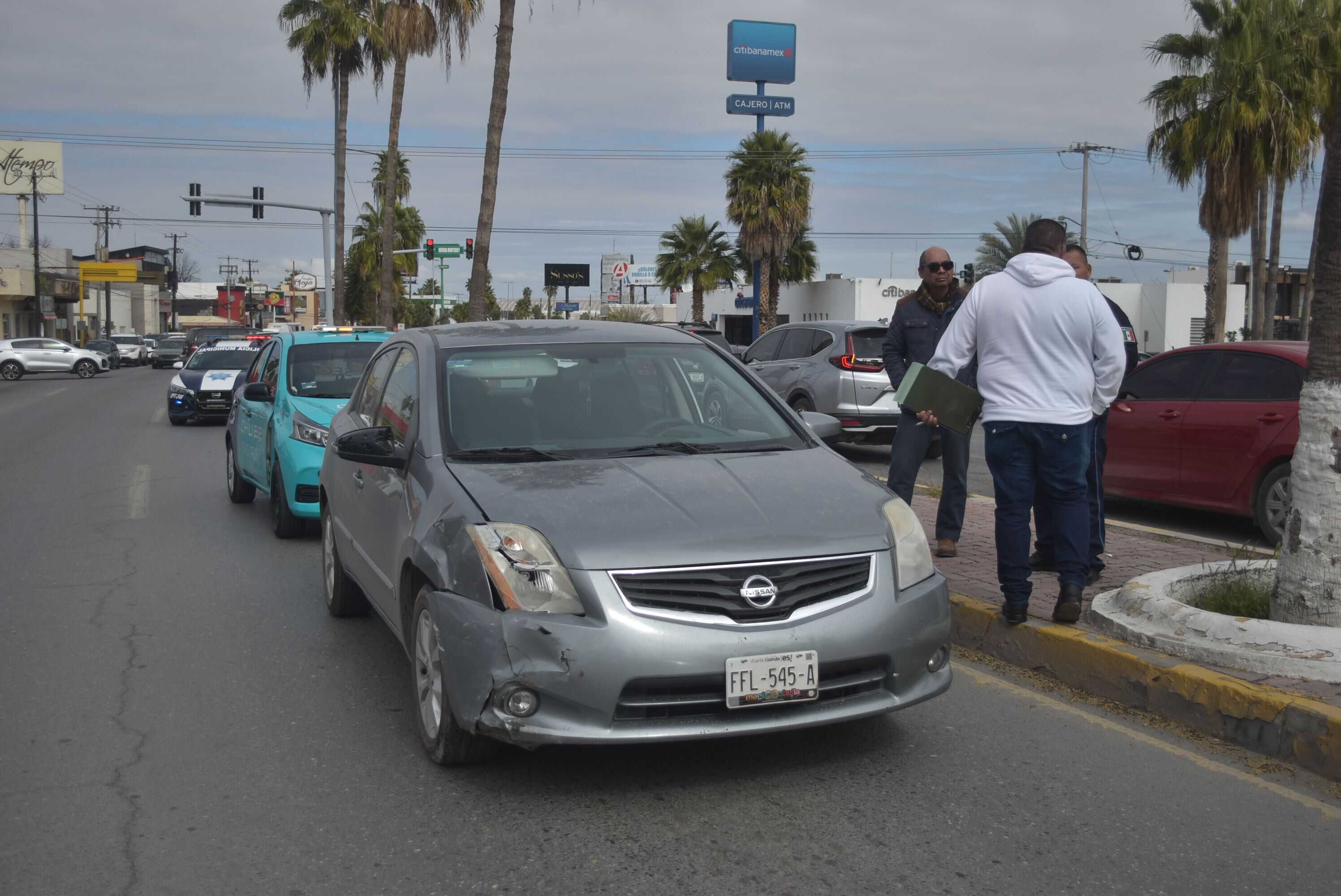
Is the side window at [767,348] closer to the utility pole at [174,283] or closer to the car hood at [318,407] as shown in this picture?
the car hood at [318,407]

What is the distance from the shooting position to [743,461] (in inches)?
187

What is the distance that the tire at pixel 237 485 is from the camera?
11180mm

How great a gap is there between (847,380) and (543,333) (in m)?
8.44

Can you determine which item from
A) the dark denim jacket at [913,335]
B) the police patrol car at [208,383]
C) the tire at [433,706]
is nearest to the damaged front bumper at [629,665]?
the tire at [433,706]

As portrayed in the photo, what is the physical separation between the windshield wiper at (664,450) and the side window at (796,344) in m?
9.73

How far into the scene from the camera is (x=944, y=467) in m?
7.32

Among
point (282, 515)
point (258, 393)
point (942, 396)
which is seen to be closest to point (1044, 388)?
point (942, 396)

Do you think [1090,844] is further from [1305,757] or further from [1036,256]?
[1036,256]

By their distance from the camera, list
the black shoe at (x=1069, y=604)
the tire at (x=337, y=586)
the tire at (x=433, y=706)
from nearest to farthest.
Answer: the tire at (x=433, y=706), the black shoe at (x=1069, y=604), the tire at (x=337, y=586)

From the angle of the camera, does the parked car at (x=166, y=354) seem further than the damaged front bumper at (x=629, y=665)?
Yes

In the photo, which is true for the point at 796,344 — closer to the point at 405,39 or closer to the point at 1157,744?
the point at 1157,744

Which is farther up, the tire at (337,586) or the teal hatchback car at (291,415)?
the teal hatchback car at (291,415)

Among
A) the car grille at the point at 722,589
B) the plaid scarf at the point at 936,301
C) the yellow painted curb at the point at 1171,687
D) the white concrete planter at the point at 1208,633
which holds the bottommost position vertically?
the yellow painted curb at the point at 1171,687

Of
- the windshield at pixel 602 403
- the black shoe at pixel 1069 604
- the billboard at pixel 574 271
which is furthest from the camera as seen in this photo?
the billboard at pixel 574 271
